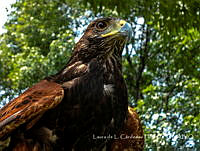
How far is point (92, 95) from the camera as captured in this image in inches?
109

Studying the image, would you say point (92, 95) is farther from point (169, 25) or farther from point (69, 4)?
point (69, 4)

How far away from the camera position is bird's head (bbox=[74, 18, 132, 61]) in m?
3.08

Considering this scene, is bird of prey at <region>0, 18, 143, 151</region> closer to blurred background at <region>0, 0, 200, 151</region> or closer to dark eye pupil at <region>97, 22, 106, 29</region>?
dark eye pupil at <region>97, 22, 106, 29</region>

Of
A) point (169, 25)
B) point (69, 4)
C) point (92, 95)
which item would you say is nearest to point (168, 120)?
point (169, 25)

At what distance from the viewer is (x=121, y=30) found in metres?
3.09

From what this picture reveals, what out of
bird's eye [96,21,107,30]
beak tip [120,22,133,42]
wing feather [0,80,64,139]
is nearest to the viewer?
wing feather [0,80,64,139]

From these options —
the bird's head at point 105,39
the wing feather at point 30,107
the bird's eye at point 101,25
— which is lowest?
the wing feather at point 30,107

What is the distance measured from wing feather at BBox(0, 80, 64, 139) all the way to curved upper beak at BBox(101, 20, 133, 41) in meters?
0.82

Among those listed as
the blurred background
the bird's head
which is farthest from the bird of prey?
the blurred background

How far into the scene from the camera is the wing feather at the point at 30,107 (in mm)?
2445

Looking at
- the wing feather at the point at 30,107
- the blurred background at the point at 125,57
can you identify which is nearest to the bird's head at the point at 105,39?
the wing feather at the point at 30,107

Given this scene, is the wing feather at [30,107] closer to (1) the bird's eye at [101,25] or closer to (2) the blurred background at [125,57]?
(1) the bird's eye at [101,25]

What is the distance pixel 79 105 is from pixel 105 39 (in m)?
0.76

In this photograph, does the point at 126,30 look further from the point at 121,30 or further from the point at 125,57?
the point at 125,57
